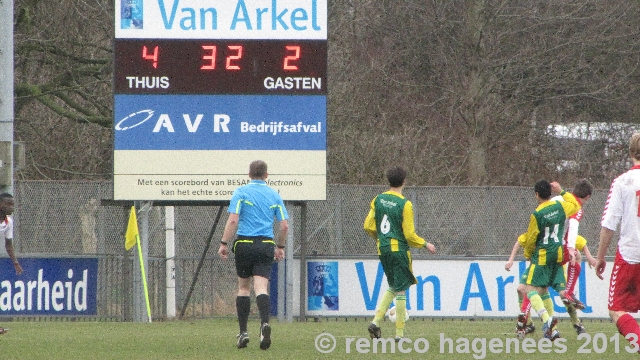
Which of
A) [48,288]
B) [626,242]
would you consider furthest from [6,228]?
[626,242]

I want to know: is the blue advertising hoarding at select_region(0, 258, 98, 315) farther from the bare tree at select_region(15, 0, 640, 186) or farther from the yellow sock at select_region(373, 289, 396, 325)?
the yellow sock at select_region(373, 289, 396, 325)

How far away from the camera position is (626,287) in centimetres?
840

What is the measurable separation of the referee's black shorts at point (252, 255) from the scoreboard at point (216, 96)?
5321mm

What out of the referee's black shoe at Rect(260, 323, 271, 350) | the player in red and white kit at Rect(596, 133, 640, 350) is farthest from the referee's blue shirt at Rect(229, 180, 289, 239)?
the player in red and white kit at Rect(596, 133, 640, 350)

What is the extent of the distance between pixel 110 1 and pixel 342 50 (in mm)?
5678

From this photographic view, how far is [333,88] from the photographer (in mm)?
25406

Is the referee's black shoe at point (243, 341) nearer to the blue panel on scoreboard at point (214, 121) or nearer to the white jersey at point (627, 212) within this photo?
the white jersey at point (627, 212)

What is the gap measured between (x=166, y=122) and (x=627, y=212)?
29.5 feet

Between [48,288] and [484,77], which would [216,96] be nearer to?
[48,288]

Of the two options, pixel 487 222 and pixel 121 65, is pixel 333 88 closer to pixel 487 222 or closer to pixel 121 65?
pixel 487 222

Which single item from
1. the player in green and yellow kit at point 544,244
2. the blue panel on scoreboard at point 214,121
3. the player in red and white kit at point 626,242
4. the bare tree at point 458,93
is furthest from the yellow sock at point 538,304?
the bare tree at point 458,93

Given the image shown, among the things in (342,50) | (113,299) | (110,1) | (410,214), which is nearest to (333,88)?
(342,50)

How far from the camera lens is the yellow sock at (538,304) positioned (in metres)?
11.7

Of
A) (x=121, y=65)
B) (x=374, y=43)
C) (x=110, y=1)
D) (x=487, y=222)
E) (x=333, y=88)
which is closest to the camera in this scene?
(x=121, y=65)
